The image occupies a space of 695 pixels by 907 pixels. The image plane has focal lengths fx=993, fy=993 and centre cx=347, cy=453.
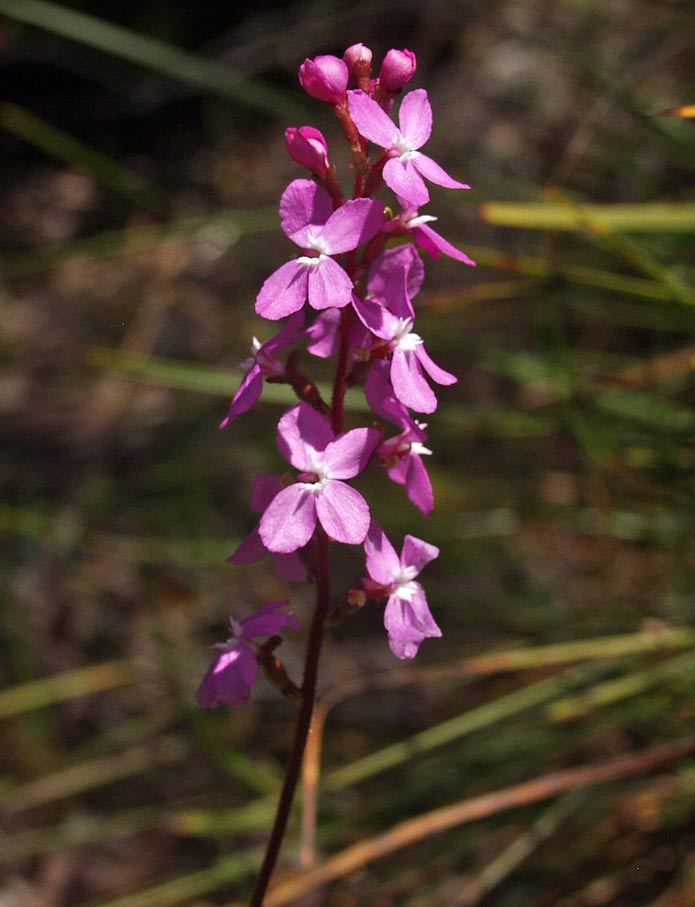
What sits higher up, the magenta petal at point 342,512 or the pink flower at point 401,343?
the pink flower at point 401,343

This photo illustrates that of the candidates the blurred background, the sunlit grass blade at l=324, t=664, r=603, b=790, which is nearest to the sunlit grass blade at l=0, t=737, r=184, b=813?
the blurred background

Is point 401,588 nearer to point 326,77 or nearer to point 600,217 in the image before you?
point 326,77

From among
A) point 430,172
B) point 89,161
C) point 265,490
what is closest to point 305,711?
point 265,490

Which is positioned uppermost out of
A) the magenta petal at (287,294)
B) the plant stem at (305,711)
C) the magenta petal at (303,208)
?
the magenta petal at (303,208)

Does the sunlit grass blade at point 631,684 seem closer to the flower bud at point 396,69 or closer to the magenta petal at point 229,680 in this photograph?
the magenta petal at point 229,680

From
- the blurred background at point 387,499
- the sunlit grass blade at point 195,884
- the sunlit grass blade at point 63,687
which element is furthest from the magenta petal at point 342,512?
the sunlit grass blade at point 63,687

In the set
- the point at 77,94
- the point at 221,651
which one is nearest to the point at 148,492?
the point at 221,651
